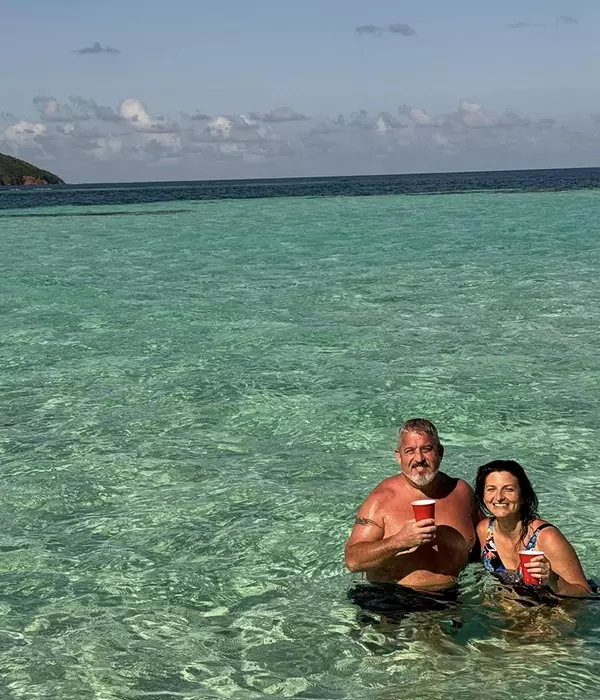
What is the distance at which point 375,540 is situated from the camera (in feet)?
17.7

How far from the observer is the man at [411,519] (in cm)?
529

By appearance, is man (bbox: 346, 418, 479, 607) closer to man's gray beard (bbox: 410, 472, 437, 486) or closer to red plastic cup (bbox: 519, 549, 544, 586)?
man's gray beard (bbox: 410, 472, 437, 486)

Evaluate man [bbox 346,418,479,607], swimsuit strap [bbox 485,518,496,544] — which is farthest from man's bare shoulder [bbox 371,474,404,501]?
swimsuit strap [bbox 485,518,496,544]

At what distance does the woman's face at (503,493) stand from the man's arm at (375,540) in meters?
0.58

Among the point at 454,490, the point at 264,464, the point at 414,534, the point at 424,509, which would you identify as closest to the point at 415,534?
the point at 414,534

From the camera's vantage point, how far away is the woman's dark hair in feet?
17.2

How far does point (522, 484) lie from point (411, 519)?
66 cm

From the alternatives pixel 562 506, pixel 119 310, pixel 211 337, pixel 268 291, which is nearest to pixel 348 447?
pixel 562 506

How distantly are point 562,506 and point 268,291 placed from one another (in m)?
13.5

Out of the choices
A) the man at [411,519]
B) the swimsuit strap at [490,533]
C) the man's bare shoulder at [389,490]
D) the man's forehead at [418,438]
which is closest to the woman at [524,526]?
the swimsuit strap at [490,533]

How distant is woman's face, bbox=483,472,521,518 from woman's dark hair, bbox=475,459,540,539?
25 mm

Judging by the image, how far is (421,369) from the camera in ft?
40.4

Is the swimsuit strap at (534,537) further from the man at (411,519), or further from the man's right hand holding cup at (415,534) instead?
the man's right hand holding cup at (415,534)

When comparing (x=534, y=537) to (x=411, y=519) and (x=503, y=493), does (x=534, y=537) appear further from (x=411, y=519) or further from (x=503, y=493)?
(x=411, y=519)
